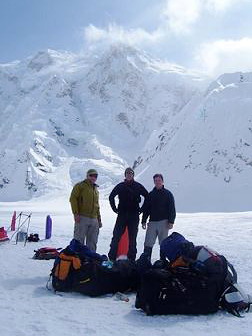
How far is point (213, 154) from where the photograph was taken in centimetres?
5672

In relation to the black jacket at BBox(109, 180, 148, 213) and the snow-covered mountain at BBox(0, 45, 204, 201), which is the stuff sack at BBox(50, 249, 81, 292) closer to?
the black jacket at BBox(109, 180, 148, 213)

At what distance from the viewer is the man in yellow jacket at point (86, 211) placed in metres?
9.07

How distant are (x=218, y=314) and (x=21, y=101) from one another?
170947mm

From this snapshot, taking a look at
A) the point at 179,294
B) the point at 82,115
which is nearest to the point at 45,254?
the point at 179,294

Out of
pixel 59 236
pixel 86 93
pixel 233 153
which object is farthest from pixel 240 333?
pixel 86 93

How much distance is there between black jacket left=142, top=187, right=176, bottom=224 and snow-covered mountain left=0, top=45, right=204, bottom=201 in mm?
101230

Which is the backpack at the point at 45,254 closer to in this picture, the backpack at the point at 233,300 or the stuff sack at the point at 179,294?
the stuff sack at the point at 179,294

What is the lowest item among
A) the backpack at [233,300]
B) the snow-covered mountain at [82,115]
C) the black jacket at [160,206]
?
the backpack at [233,300]

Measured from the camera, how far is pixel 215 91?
6506 cm

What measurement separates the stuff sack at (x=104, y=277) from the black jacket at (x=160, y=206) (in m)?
2.33

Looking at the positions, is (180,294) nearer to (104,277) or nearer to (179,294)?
(179,294)

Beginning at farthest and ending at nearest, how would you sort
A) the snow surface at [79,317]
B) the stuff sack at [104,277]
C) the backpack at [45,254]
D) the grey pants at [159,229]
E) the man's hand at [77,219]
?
the backpack at [45,254]
the grey pants at [159,229]
the man's hand at [77,219]
the stuff sack at [104,277]
the snow surface at [79,317]

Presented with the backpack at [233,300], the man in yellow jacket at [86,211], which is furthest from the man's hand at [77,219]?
the backpack at [233,300]

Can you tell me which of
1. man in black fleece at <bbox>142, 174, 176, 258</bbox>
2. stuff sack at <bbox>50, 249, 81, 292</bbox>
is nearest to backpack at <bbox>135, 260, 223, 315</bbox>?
stuff sack at <bbox>50, 249, 81, 292</bbox>
